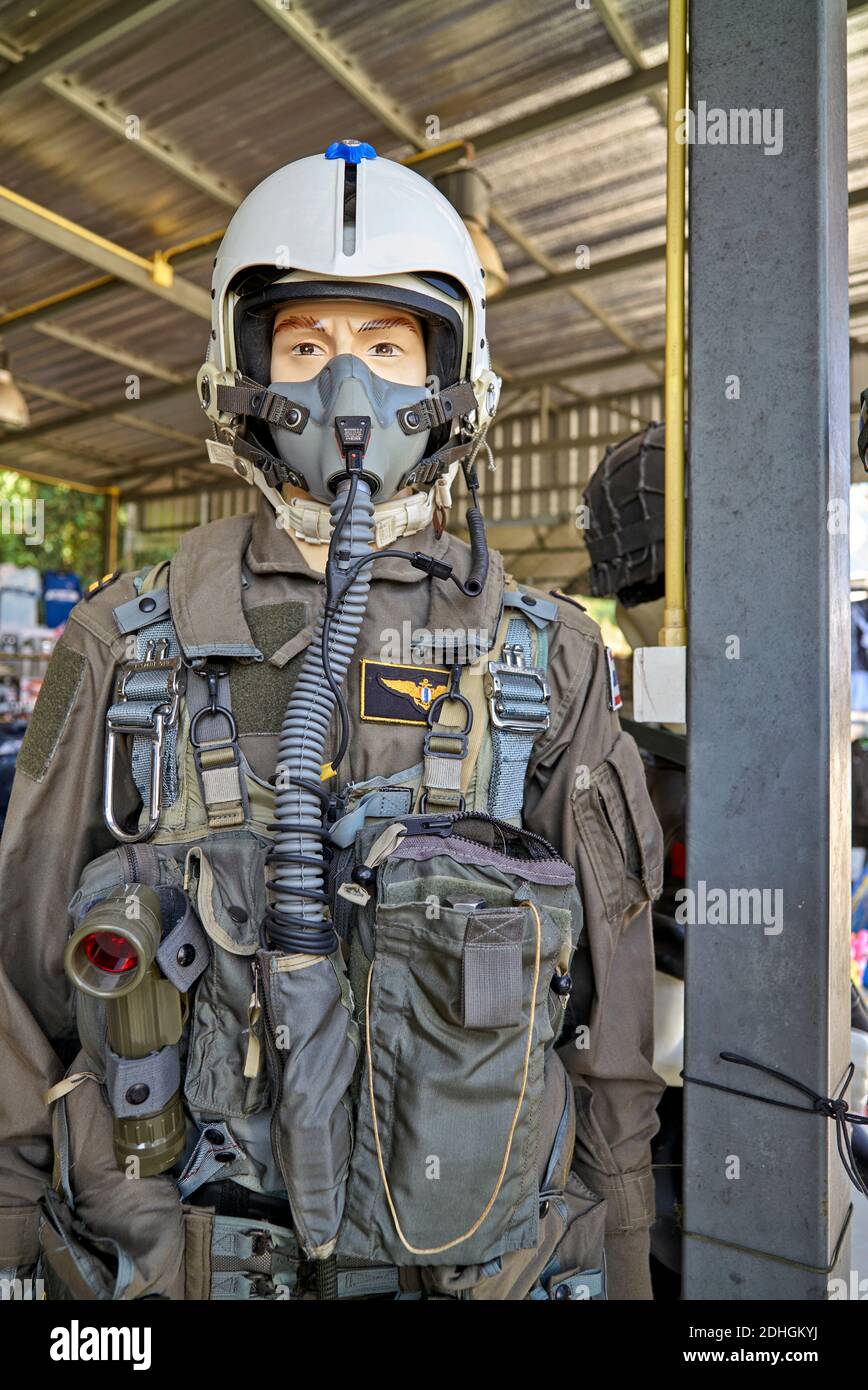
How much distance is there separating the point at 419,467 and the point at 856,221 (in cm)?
618

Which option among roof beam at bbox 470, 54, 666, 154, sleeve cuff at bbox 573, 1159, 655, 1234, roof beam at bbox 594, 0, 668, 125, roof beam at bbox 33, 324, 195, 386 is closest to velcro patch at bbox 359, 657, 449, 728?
sleeve cuff at bbox 573, 1159, 655, 1234

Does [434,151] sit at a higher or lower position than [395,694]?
higher

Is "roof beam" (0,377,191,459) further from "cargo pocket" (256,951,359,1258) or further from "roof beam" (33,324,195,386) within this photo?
"cargo pocket" (256,951,359,1258)

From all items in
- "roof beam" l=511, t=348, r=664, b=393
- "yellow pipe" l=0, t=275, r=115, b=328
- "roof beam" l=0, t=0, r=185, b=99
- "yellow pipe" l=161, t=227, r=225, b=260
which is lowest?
"roof beam" l=0, t=0, r=185, b=99

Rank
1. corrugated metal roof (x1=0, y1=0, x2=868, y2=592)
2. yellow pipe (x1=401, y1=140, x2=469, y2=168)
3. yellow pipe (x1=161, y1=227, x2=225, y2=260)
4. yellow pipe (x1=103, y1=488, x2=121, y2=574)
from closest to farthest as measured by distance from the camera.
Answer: corrugated metal roof (x1=0, y1=0, x2=868, y2=592), yellow pipe (x1=401, y1=140, x2=469, y2=168), yellow pipe (x1=161, y1=227, x2=225, y2=260), yellow pipe (x1=103, y1=488, x2=121, y2=574)

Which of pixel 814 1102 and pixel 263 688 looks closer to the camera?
pixel 814 1102

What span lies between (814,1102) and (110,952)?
3.31 feet

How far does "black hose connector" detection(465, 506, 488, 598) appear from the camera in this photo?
1482 mm

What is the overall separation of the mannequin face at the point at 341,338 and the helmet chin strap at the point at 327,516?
196 mm

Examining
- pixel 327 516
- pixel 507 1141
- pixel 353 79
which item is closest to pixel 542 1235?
pixel 507 1141

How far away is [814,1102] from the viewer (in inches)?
49.3

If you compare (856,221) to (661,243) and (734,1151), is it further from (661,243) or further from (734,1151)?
(734,1151)

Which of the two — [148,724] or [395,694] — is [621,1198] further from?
[148,724]

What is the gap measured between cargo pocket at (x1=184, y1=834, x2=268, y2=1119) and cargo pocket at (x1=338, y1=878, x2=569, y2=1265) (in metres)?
0.19
